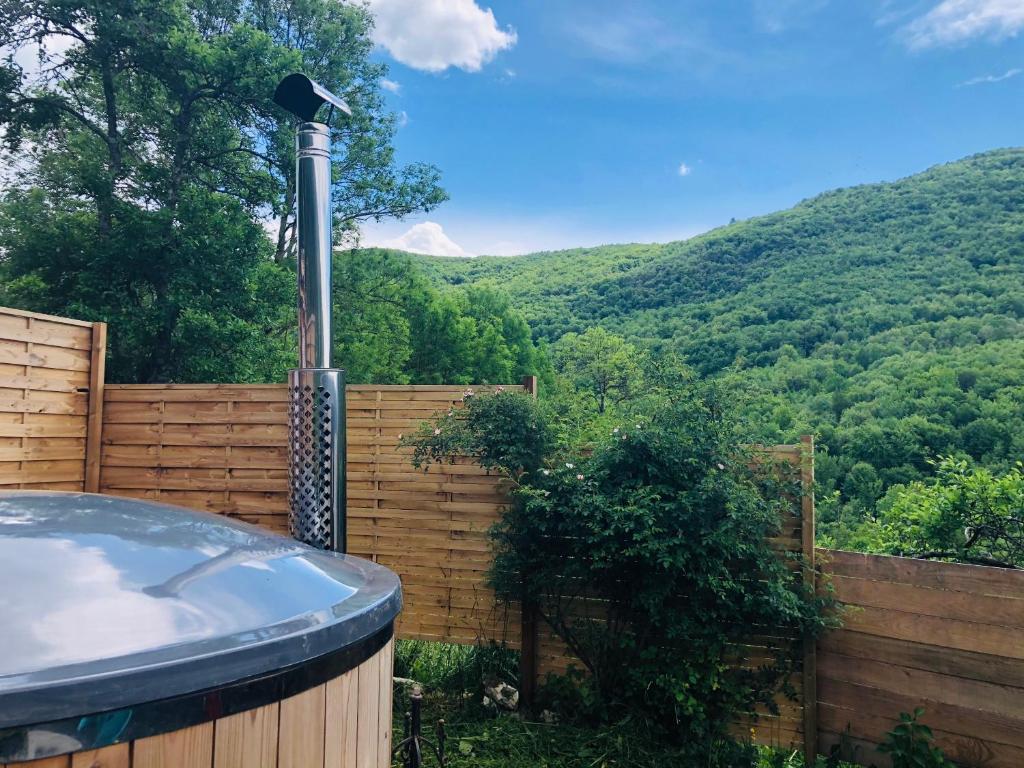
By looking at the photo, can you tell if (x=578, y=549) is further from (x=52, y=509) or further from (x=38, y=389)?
(x=38, y=389)

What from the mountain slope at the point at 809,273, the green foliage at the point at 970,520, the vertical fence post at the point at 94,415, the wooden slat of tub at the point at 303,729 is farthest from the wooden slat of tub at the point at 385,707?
the mountain slope at the point at 809,273

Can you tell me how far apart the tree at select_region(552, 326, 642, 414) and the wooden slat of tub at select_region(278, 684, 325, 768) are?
51.5 ft

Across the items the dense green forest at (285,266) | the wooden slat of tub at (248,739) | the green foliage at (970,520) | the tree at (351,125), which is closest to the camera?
the wooden slat of tub at (248,739)

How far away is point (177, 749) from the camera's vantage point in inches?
44.8

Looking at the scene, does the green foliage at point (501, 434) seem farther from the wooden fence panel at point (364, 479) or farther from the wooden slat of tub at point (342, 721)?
the wooden slat of tub at point (342, 721)

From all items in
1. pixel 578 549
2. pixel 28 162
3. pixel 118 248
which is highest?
pixel 28 162

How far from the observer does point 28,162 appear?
1026 cm

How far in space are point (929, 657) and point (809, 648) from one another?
0.49 metres

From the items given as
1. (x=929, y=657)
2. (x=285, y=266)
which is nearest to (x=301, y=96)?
(x=929, y=657)

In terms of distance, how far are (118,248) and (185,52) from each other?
2.91 m

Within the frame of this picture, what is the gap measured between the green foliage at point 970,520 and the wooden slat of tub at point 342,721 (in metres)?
3.14

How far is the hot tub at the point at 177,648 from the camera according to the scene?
106 centimetres

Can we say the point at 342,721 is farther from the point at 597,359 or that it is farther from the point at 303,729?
the point at 597,359

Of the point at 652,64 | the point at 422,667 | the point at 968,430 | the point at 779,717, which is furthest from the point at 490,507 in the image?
the point at 652,64
